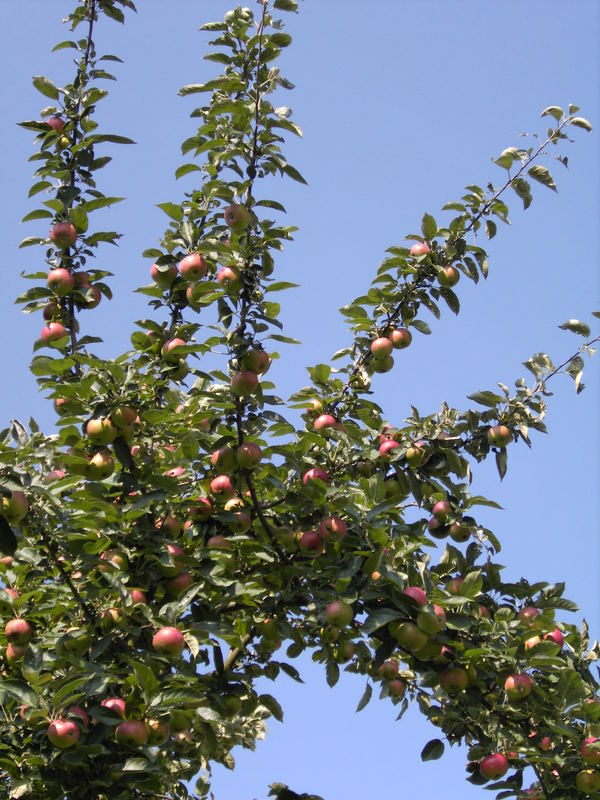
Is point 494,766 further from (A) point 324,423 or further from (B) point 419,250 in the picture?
(B) point 419,250

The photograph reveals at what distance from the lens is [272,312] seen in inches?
154

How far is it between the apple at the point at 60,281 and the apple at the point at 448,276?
1752mm

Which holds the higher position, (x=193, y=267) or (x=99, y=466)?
(x=193, y=267)

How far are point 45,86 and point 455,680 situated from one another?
3.32 metres

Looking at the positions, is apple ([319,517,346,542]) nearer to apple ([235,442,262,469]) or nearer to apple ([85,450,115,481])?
apple ([235,442,262,469])

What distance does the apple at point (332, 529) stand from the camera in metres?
3.87

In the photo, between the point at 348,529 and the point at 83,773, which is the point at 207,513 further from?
the point at 83,773

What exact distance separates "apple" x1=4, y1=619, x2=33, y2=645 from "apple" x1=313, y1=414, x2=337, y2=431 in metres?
1.54

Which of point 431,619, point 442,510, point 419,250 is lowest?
point 431,619

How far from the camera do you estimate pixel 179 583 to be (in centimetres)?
402

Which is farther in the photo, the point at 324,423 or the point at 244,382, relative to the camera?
the point at 324,423

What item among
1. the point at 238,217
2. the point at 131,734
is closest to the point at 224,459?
the point at 238,217

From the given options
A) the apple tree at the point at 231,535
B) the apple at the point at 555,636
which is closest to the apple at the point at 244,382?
the apple tree at the point at 231,535

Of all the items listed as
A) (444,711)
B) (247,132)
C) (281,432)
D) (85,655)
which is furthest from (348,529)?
(247,132)
